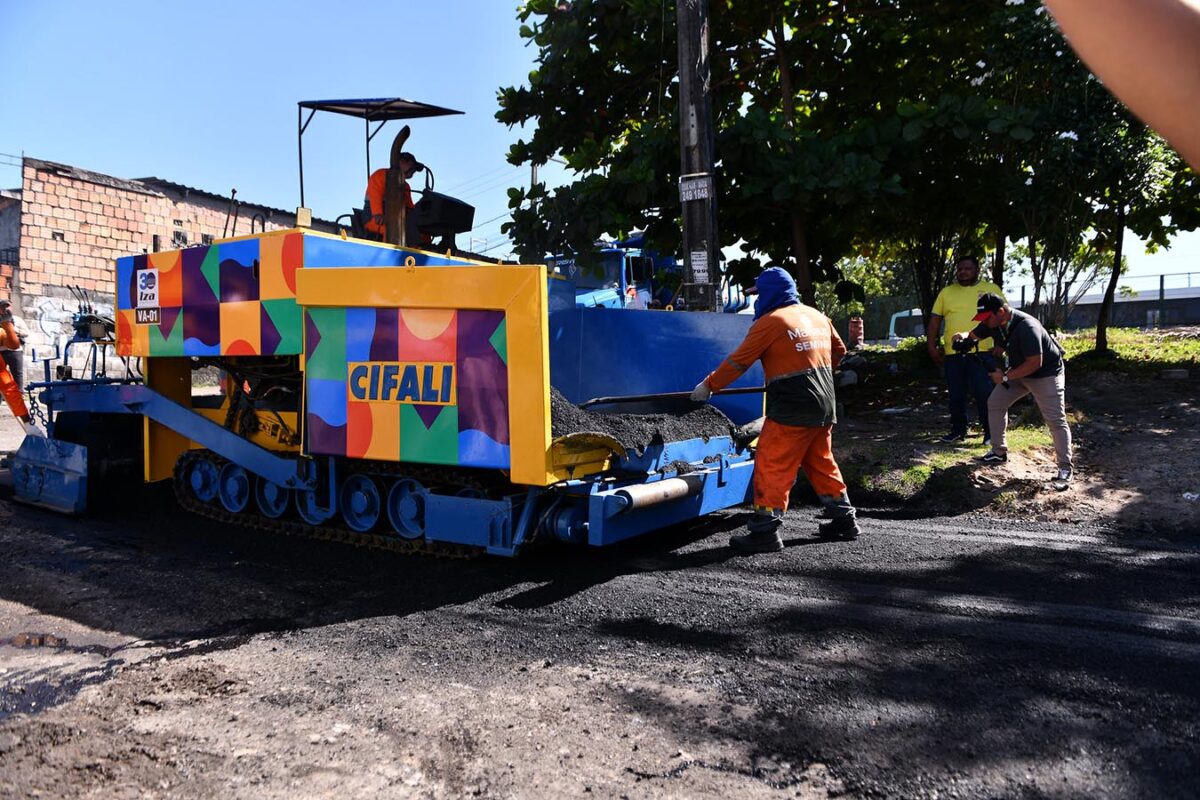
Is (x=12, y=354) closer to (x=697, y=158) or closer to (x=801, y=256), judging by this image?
(x=697, y=158)

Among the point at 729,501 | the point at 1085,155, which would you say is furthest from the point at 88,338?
the point at 1085,155

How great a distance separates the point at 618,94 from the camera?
1071 cm

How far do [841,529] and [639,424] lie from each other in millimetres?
1461

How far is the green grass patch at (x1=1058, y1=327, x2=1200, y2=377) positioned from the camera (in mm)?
10461

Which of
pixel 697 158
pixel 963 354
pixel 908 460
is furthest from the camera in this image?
pixel 963 354

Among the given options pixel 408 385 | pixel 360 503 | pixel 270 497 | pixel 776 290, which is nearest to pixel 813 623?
pixel 776 290

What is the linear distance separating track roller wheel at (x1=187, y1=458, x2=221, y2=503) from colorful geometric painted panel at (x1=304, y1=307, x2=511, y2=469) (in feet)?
5.16

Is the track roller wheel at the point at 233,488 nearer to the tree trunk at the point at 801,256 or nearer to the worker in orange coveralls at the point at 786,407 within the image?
the worker in orange coveralls at the point at 786,407

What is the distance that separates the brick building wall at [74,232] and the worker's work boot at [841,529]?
14.2m

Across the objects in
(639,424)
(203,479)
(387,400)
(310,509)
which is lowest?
(310,509)

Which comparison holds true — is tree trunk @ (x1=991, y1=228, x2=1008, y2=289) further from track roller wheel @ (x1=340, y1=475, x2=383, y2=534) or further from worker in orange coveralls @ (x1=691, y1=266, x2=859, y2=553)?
track roller wheel @ (x1=340, y1=475, x2=383, y2=534)

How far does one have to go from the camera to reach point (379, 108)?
22.2ft

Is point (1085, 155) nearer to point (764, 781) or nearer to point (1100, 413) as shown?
point (1100, 413)

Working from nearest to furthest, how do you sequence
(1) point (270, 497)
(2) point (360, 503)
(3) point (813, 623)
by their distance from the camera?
(3) point (813, 623) < (2) point (360, 503) < (1) point (270, 497)
